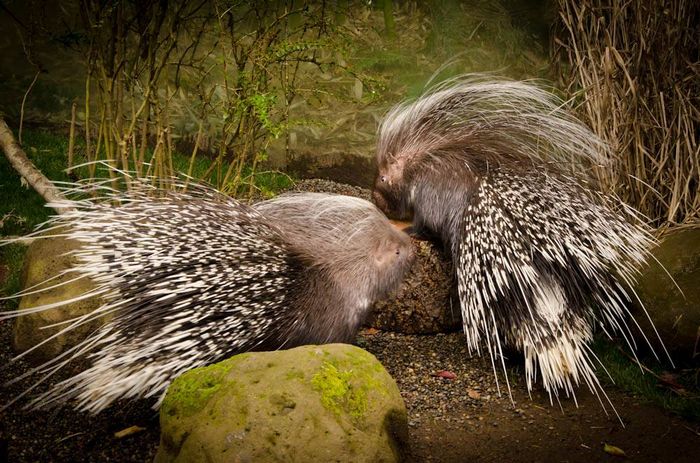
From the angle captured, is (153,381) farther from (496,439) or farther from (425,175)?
(425,175)

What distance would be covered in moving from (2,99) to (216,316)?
14.0 feet

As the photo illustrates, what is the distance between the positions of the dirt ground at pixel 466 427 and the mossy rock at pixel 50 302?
12cm

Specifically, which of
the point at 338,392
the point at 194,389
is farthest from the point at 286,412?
the point at 194,389

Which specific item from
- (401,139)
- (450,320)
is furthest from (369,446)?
(401,139)

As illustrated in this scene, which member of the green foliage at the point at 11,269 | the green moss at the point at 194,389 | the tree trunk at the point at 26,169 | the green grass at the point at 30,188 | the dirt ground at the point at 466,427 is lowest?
the dirt ground at the point at 466,427

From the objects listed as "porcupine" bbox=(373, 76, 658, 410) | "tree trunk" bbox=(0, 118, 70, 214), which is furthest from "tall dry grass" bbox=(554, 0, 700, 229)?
"tree trunk" bbox=(0, 118, 70, 214)

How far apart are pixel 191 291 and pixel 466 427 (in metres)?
1.23

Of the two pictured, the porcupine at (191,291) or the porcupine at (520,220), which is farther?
the porcupine at (520,220)

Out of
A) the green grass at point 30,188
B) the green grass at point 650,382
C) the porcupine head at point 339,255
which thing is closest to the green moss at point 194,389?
the porcupine head at point 339,255

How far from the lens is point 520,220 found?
2.86 m

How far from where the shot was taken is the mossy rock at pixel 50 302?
2.81 m

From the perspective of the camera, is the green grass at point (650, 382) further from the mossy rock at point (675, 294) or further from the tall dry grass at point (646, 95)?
the tall dry grass at point (646, 95)

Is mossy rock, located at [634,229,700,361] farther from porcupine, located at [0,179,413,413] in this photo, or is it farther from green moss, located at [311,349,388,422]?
green moss, located at [311,349,388,422]

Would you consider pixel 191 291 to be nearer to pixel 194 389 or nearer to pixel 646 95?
pixel 194 389
